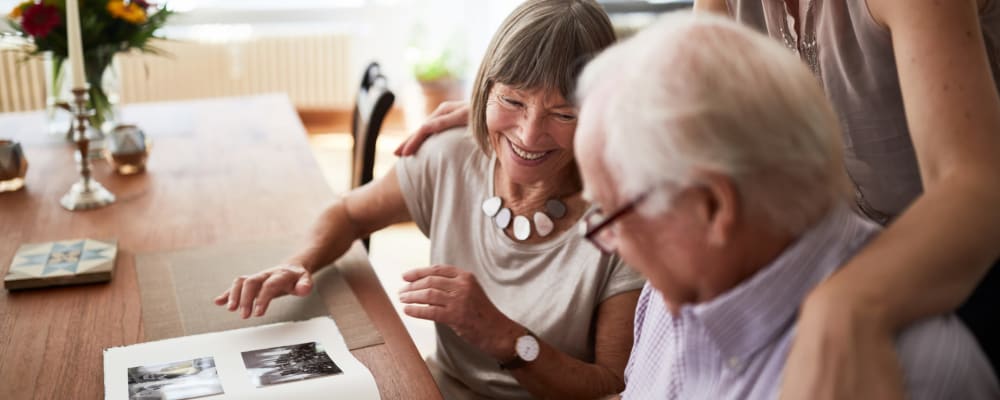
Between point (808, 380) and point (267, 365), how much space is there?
0.77m

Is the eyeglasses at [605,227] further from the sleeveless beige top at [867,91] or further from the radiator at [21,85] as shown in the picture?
the radiator at [21,85]

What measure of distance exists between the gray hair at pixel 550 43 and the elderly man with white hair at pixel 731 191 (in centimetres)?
51

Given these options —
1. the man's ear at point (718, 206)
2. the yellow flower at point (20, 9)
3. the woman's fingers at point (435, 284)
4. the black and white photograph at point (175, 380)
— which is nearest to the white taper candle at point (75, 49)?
the yellow flower at point (20, 9)

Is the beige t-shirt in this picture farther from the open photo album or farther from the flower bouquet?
the flower bouquet

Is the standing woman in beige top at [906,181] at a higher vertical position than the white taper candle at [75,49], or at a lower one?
higher

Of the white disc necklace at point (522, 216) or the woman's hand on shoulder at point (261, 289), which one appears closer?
the woman's hand on shoulder at point (261, 289)

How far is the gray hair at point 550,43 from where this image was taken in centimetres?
146

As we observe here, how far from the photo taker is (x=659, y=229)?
2.91 ft

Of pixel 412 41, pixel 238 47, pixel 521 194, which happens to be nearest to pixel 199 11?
pixel 238 47

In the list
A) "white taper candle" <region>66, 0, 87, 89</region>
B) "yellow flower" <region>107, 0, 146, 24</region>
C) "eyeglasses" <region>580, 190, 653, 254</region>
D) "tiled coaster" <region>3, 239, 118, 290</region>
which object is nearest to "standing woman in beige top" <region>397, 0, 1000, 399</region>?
"eyeglasses" <region>580, 190, 653, 254</region>

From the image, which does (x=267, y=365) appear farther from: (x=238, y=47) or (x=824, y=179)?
(x=238, y=47)

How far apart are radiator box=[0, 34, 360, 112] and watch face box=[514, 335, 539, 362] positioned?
4161 mm

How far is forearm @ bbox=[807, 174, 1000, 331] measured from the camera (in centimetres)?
80

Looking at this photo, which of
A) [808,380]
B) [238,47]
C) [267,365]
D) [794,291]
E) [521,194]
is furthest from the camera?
[238,47]
